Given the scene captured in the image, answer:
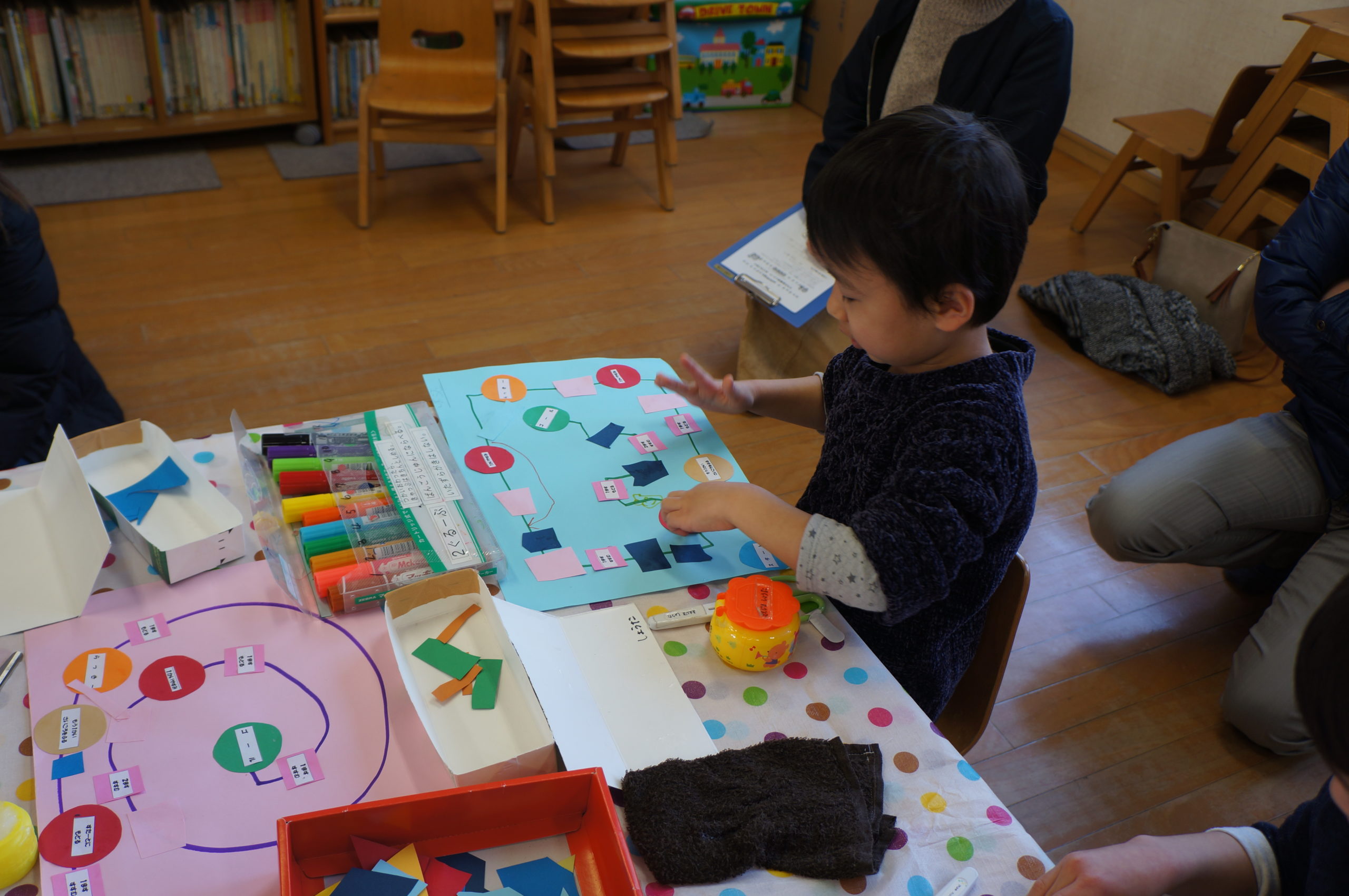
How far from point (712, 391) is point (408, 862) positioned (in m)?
0.69

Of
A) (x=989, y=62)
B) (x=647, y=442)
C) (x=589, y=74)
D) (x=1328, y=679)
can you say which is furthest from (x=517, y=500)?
(x=589, y=74)

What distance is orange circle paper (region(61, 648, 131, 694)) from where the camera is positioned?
2.82 ft

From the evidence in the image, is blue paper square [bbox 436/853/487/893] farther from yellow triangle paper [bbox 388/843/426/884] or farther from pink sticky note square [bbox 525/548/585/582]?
pink sticky note square [bbox 525/548/585/582]

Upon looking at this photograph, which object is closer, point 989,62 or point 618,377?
point 618,377

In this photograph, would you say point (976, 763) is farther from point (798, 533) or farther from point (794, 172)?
point (794, 172)

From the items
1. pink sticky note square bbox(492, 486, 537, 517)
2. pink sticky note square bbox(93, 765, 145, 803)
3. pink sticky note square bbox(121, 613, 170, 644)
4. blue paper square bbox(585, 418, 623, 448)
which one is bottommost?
pink sticky note square bbox(93, 765, 145, 803)

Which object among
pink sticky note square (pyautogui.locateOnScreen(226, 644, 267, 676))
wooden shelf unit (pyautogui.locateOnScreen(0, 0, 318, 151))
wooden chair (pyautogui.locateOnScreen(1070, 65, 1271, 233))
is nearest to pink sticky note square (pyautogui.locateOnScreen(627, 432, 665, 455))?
pink sticky note square (pyautogui.locateOnScreen(226, 644, 267, 676))

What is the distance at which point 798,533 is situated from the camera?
95 centimetres

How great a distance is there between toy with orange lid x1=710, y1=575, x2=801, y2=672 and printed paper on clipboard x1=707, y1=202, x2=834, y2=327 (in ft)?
Answer: 4.28

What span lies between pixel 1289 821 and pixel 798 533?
19.9 inches

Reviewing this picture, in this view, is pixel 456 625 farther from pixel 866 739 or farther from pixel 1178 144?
pixel 1178 144

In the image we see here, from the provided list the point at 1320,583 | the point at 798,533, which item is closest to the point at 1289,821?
the point at 798,533

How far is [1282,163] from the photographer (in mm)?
3020

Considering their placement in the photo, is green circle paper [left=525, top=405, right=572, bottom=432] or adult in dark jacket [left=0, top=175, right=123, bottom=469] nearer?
green circle paper [left=525, top=405, right=572, bottom=432]
